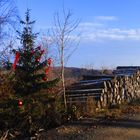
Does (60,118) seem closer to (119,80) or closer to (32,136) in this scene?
(32,136)

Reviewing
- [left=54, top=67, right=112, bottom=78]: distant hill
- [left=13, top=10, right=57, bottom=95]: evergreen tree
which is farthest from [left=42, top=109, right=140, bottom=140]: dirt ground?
[left=54, top=67, right=112, bottom=78]: distant hill

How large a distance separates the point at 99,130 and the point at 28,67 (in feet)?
9.53

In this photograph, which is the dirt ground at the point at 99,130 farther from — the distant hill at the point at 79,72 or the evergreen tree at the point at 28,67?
the distant hill at the point at 79,72

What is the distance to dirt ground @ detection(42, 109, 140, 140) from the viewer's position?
1152 cm

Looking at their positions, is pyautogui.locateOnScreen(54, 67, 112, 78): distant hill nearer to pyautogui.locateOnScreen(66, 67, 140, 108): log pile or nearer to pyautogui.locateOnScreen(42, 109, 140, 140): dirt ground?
pyautogui.locateOnScreen(66, 67, 140, 108): log pile

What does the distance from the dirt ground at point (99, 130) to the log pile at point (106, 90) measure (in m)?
1.88

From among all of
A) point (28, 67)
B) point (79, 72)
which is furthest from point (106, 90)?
point (79, 72)

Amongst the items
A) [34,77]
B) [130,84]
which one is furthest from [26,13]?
[130,84]

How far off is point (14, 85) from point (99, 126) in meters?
2.73

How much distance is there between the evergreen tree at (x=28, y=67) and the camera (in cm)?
1333

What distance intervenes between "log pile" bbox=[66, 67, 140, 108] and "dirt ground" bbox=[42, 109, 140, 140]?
6.18 feet

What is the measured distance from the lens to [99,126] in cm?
1266


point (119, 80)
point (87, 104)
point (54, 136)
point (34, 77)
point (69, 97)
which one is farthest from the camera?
point (119, 80)

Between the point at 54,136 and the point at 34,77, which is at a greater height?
the point at 34,77
